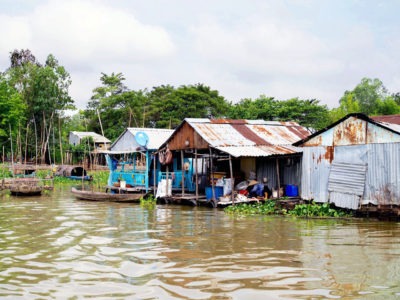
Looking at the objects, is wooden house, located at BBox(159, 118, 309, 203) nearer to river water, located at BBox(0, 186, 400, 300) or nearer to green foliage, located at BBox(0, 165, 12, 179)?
river water, located at BBox(0, 186, 400, 300)

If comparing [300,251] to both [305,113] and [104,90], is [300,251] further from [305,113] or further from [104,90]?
[104,90]

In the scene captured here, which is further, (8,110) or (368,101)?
(368,101)

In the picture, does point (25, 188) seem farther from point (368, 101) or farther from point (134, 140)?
point (368, 101)

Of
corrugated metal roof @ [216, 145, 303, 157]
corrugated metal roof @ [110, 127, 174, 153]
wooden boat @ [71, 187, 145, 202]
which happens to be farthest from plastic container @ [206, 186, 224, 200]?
corrugated metal roof @ [110, 127, 174, 153]

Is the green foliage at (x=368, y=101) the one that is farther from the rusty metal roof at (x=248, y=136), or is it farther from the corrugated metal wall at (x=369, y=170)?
the corrugated metal wall at (x=369, y=170)

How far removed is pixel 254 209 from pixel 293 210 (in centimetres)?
141

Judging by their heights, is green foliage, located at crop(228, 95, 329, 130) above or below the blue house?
above

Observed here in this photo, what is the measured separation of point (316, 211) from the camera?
14844 millimetres

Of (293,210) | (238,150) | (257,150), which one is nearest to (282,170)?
(257,150)

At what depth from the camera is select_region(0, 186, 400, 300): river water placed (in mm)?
6789

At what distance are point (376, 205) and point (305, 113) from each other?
23.8m

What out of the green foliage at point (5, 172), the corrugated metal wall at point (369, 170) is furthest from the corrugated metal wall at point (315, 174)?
the green foliage at point (5, 172)

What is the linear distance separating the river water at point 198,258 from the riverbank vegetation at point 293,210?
2.51 feet

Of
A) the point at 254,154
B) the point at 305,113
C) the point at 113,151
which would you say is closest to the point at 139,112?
the point at 305,113
